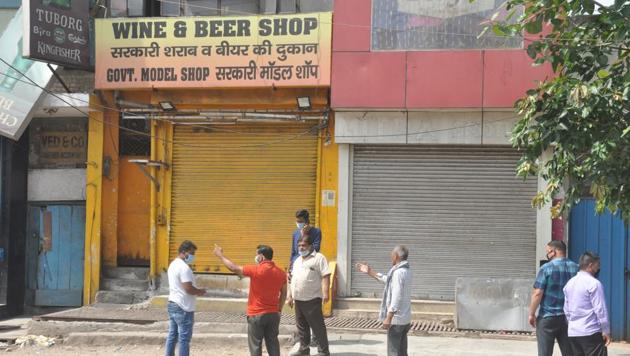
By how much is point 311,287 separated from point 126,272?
6.04 meters

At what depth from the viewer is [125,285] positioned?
12711 millimetres

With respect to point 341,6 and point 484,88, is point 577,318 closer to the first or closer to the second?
point 484,88

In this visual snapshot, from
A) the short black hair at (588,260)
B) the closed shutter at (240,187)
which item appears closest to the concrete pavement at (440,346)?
the short black hair at (588,260)

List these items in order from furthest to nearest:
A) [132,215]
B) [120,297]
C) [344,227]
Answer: [132,215], [120,297], [344,227]

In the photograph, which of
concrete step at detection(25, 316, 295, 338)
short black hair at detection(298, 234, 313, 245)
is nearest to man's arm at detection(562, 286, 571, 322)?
short black hair at detection(298, 234, 313, 245)

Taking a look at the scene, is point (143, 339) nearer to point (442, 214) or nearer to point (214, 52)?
point (214, 52)

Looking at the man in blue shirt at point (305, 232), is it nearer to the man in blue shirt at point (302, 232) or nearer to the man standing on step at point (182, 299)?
the man in blue shirt at point (302, 232)

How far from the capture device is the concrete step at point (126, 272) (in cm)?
1295

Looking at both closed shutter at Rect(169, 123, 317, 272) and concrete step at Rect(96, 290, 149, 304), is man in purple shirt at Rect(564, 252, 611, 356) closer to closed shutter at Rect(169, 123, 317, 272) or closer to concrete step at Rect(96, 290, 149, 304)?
closed shutter at Rect(169, 123, 317, 272)

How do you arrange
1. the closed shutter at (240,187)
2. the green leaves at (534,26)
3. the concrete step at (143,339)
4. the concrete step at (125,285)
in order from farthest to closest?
1. the concrete step at (125,285)
2. the closed shutter at (240,187)
3. the concrete step at (143,339)
4. the green leaves at (534,26)

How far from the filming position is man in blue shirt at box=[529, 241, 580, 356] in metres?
7.03

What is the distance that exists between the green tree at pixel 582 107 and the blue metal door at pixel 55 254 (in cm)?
983

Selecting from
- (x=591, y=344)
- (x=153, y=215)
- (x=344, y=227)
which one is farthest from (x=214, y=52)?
(x=591, y=344)

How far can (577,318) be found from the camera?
671cm
